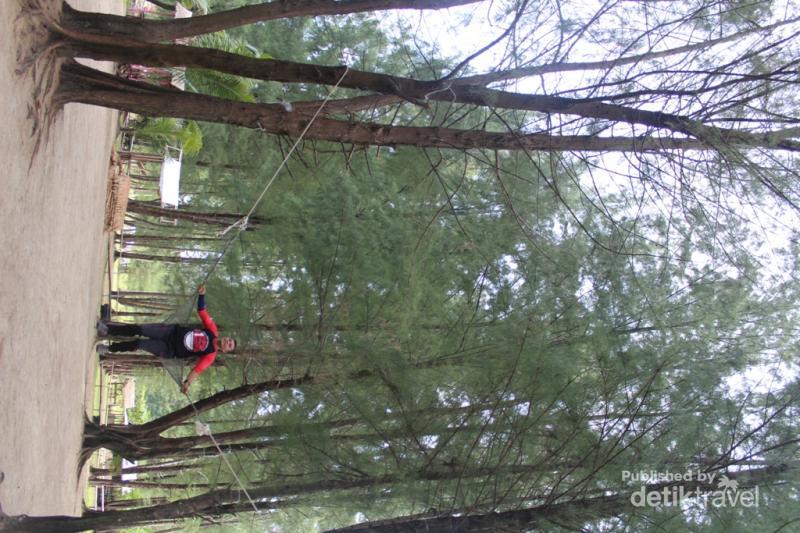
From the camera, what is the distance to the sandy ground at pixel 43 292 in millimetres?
3910

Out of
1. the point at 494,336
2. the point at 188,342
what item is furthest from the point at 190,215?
the point at 494,336

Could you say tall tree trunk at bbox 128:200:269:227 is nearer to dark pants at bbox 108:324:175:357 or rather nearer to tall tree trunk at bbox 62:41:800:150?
dark pants at bbox 108:324:175:357

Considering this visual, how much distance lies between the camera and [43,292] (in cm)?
476

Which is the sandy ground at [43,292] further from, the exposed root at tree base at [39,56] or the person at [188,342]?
the person at [188,342]

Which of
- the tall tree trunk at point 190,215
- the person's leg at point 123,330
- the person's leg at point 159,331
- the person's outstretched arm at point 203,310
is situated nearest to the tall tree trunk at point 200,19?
the person's outstretched arm at point 203,310

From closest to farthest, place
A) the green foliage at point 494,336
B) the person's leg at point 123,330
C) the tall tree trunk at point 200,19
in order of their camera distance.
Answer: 1. the tall tree trunk at point 200,19
2. the green foliage at point 494,336
3. the person's leg at point 123,330

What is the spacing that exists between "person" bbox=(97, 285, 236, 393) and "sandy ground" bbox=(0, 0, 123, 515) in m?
0.60

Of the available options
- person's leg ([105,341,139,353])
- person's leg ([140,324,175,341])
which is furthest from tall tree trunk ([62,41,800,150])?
person's leg ([105,341,139,353])

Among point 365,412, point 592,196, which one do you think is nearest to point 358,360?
point 365,412

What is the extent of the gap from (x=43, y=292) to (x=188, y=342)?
56.7 inches

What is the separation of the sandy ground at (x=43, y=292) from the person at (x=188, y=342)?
23.8 inches

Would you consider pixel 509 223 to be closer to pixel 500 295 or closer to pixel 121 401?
pixel 500 295

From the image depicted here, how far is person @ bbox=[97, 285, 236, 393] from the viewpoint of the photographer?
19.0 feet

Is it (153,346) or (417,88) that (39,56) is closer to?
(417,88)
